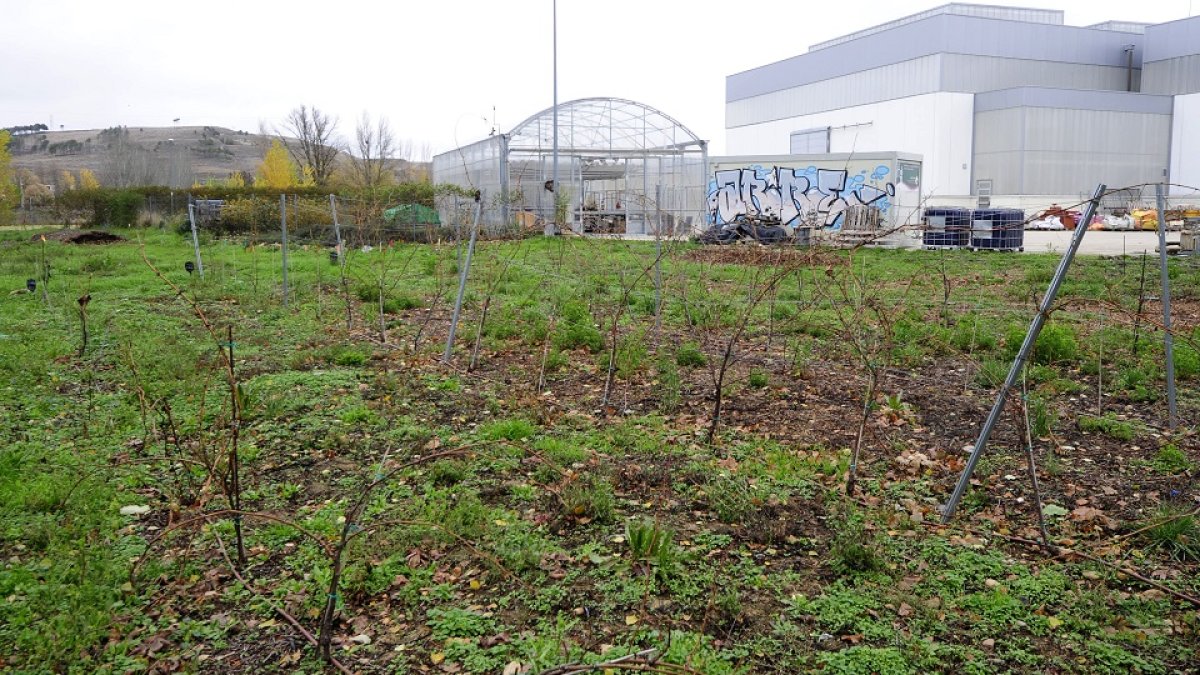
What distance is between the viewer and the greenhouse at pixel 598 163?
29.3 meters

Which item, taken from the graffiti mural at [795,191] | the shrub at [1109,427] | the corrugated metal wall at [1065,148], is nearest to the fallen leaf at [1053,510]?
the shrub at [1109,427]

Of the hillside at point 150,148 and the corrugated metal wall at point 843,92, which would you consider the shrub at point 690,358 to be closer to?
the corrugated metal wall at point 843,92

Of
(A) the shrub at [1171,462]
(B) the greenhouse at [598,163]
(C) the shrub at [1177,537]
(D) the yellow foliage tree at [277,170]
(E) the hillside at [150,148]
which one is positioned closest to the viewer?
(C) the shrub at [1177,537]

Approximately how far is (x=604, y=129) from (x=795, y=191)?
6.92m

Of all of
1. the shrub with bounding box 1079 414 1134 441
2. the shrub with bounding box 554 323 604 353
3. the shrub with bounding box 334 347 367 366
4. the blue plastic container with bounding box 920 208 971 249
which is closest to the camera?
the shrub with bounding box 1079 414 1134 441

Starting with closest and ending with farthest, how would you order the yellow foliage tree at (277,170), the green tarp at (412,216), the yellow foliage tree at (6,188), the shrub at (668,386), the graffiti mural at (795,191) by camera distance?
1. the shrub at (668,386)
2. the green tarp at (412,216)
3. the graffiti mural at (795,191)
4. the yellow foliage tree at (6,188)
5. the yellow foliage tree at (277,170)

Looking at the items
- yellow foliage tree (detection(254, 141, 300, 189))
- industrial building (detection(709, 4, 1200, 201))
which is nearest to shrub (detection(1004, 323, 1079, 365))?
industrial building (detection(709, 4, 1200, 201))

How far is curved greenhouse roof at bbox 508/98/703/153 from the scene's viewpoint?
29578 mm

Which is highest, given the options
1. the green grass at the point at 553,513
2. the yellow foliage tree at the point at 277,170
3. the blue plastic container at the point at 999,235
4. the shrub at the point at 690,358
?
the yellow foliage tree at the point at 277,170

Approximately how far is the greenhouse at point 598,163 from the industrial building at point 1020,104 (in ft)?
60.1

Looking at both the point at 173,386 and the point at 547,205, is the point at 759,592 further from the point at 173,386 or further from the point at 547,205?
the point at 547,205

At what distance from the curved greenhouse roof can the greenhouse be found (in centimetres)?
3

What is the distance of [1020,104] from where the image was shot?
44656 mm

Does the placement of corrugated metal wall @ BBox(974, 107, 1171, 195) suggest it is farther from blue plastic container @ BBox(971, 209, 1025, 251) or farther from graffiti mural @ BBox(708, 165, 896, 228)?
blue plastic container @ BBox(971, 209, 1025, 251)
